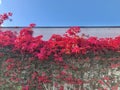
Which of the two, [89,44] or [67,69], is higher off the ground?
[89,44]

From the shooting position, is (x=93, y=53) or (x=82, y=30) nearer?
(x=93, y=53)

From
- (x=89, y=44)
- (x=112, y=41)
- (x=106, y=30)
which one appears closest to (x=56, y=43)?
(x=89, y=44)

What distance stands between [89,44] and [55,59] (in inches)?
29.5

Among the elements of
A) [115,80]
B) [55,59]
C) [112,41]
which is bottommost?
[115,80]

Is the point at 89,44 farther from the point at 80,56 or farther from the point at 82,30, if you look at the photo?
the point at 82,30

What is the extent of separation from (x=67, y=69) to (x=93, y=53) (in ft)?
2.03

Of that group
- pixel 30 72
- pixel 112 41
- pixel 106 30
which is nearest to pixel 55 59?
pixel 30 72

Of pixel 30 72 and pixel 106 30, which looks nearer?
pixel 30 72

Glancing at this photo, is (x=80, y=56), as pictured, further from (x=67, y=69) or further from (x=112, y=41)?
(x=112, y=41)

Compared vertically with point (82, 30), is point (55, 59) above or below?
below

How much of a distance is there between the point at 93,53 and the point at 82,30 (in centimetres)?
111

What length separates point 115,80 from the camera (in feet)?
18.5

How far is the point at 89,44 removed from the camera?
5.68 metres

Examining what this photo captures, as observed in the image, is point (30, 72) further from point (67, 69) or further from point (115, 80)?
point (115, 80)
